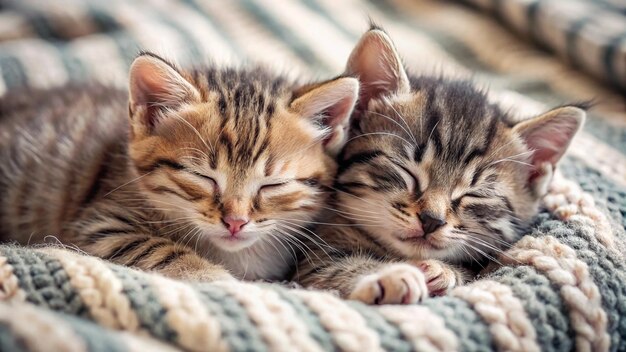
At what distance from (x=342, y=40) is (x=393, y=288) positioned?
4.61 ft

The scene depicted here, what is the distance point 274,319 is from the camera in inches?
32.9

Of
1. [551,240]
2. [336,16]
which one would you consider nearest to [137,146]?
[551,240]

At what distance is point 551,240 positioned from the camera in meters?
1.09

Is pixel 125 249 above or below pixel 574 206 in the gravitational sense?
below

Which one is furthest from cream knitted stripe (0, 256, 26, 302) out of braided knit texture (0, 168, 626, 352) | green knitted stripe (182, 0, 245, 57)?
green knitted stripe (182, 0, 245, 57)

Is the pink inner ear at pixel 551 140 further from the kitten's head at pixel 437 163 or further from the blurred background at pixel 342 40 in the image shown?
the blurred background at pixel 342 40

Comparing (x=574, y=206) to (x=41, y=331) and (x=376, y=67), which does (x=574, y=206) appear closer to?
(x=376, y=67)

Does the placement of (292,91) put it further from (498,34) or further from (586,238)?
(498,34)

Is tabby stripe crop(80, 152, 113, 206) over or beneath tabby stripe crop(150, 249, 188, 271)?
beneath

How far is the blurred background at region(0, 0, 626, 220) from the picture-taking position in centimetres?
177

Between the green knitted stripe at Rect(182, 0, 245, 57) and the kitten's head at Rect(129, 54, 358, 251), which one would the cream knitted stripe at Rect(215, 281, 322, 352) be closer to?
the kitten's head at Rect(129, 54, 358, 251)

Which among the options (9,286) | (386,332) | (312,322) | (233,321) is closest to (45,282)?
(9,286)

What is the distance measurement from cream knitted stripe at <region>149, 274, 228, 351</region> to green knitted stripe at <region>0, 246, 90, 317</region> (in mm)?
115

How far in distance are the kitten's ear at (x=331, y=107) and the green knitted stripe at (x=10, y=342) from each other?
67cm
